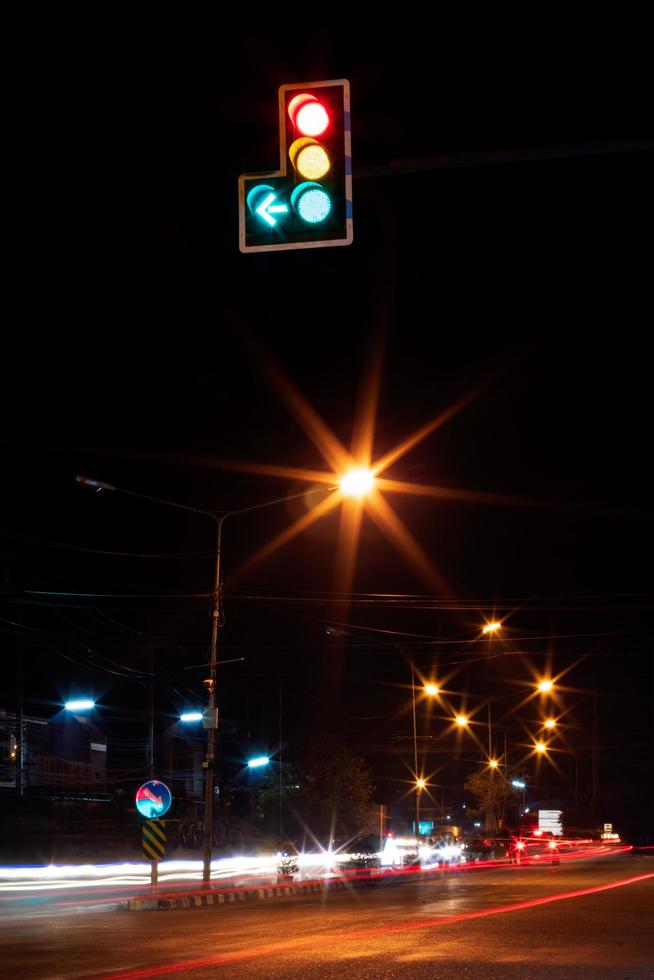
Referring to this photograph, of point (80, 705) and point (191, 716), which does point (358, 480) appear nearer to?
point (80, 705)

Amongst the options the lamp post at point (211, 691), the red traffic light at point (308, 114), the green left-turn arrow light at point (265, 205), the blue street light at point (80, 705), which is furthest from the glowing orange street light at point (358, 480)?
the blue street light at point (80, 705)

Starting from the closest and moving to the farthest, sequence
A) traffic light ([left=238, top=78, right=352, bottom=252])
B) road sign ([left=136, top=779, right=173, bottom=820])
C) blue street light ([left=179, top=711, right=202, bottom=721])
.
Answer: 1. traffic light ([left=238, top=78, right=352, bottom=252])
2. road sign ([left=136, top=779, right=173, bottom=820])
3. blue street light ([left=179, top=711, right=202, bottom=721])

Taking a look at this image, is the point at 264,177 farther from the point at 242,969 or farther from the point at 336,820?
the point at 336,820

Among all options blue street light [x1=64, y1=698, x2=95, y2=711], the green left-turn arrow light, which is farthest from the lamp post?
blue street light [x1=64, y1=698, x2=95, y2=711]

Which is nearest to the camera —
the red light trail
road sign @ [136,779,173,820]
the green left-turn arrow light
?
the green left-turn arrow light

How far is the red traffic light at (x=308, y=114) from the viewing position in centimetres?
656

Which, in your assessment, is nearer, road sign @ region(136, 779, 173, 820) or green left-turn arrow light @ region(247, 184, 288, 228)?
green left-turn arrow light @ region(247, 184, 288, 228)

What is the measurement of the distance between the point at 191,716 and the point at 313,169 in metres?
62.4

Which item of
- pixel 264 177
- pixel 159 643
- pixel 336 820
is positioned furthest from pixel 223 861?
pixel 264 177

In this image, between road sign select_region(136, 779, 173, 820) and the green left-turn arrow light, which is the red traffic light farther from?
road sign select_region(136, 779, 173, 820)

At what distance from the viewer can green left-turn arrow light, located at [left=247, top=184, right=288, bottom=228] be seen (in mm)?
6797

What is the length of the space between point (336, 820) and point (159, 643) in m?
12.0

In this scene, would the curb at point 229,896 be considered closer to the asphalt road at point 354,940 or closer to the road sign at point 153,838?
the asphalt road at point 354,940

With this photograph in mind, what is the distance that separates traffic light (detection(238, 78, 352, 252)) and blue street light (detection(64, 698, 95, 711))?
54.6 metres
